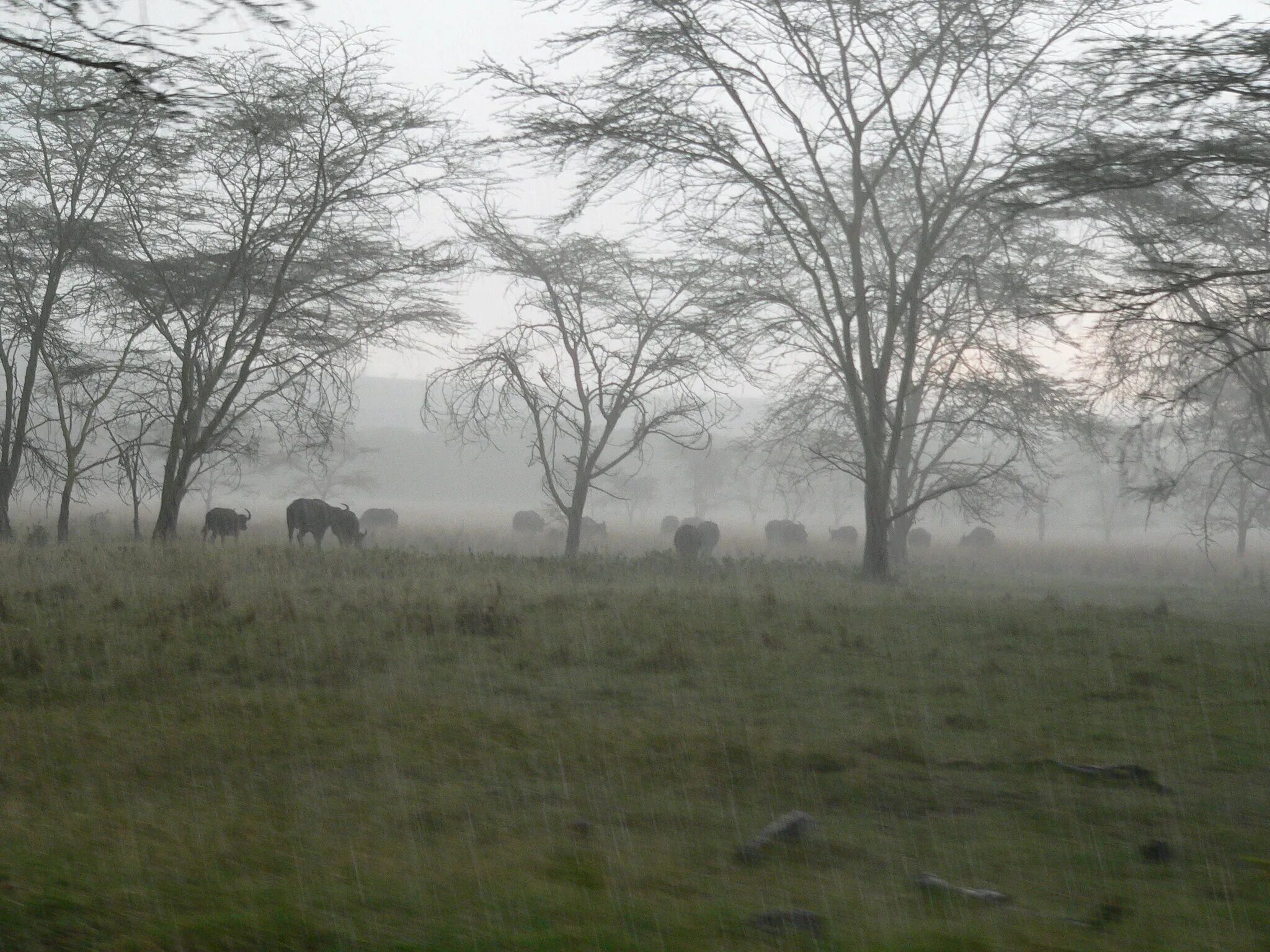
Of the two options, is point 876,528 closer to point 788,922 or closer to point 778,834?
point 778,834

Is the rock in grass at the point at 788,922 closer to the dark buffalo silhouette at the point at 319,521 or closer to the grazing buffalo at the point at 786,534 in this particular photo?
the dark buffalo silhouette at the point at 319,521

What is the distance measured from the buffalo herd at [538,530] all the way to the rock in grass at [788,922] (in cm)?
1518

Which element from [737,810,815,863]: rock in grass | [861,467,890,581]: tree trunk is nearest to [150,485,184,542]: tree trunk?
[861,467,890,581]: tree trunk

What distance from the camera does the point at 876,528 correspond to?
17.4m

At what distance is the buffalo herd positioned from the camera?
893 inches

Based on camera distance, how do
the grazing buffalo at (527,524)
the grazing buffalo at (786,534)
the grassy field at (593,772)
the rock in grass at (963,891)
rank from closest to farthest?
the grassy field at (593,772), the rock in grass at (963,891), the grazing buffalo at (786,534), the grazing buffalo at (527,524)

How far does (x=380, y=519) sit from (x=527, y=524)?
7.97 meters

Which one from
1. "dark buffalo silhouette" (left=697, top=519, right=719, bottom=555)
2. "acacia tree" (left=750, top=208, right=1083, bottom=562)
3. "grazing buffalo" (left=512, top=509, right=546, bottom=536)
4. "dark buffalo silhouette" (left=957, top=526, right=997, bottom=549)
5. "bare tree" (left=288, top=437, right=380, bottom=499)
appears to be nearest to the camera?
"acacia tree" (left=750, top=208, right=1083, bottom=562)

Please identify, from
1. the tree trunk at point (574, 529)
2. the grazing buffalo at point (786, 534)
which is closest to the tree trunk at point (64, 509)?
the tree trunk at point (574, 529)

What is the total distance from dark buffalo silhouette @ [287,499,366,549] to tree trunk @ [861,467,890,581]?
10146 mm

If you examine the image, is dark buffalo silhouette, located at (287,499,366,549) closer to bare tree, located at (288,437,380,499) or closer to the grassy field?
the grassy field

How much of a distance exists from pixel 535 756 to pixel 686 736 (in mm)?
944

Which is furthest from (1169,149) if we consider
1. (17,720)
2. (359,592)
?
(17,720)

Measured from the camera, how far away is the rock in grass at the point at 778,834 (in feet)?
15.2
